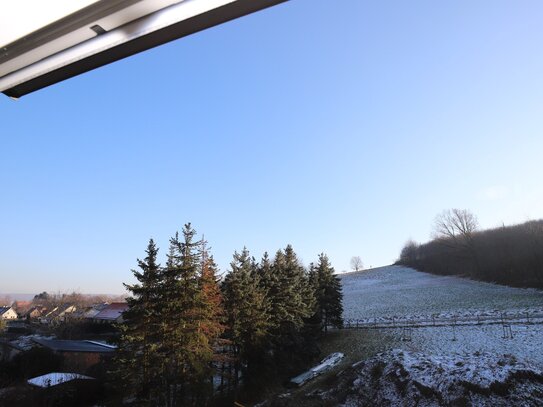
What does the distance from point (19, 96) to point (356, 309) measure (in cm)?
5714

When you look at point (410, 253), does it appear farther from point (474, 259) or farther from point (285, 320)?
point (285, 320)

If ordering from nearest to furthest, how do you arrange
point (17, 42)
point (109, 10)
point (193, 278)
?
point (109, 10) → point (17, 42) → point (193, 278)

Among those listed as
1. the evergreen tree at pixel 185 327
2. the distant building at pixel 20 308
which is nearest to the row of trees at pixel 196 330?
the evergreen tree at pixel 185 327

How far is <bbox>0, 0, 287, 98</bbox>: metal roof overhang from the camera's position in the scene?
131cm

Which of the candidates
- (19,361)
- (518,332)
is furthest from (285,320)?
(19,361)

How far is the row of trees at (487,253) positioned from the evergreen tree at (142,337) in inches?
2015

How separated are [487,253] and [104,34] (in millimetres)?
80991

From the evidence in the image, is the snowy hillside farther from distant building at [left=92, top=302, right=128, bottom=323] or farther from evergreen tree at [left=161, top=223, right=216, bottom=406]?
distant building at [left=92, top=302, right=128, bottom=323]

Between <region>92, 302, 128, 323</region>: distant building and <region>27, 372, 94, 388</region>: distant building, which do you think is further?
<region>92, 302, 128, 323</region>: distant building

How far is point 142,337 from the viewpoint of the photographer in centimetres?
1819

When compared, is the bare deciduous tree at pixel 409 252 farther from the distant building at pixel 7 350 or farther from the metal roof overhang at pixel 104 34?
the metal roof overhang at pixel 104 34

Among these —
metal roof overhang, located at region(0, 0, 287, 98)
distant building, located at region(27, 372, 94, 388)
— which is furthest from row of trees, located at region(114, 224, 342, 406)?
metal roof overhang, located at region(0, 0, 287, 98)

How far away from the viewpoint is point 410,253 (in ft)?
345

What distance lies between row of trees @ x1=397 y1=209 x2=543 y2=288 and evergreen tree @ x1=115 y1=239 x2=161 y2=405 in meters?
51.2
